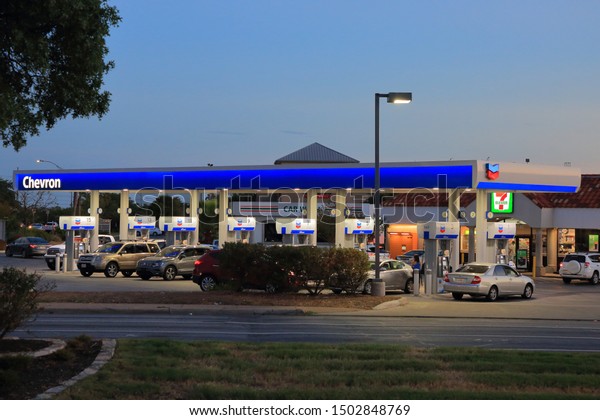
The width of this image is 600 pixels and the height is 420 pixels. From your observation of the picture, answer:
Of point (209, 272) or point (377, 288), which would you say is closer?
point (377, 288)

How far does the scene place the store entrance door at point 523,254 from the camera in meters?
50.8

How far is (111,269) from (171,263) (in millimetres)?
4079

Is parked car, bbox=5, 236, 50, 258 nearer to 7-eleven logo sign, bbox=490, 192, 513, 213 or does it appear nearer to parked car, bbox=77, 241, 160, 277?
parked car, bbox=77, 241, 160, 277

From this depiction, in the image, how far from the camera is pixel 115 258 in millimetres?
41438

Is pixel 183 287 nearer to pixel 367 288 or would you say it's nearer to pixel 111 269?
pixel 367 288

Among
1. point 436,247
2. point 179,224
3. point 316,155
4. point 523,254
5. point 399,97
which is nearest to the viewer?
point 399,97

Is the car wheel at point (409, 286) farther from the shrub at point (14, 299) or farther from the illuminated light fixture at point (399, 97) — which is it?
the shrub at point (14, 299)

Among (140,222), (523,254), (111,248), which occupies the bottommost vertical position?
(523,254)

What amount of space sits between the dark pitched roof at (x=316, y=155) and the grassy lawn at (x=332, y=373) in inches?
2768

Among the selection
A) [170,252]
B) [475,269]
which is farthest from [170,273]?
[475,269]

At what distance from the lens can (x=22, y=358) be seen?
10.4 metres

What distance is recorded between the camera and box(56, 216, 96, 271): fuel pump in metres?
46.2

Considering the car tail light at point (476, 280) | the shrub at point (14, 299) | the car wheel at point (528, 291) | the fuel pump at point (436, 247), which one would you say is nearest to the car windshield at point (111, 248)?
the fuel pump at point (436, 247)

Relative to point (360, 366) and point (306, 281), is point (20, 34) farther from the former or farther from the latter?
point (306, 281)
